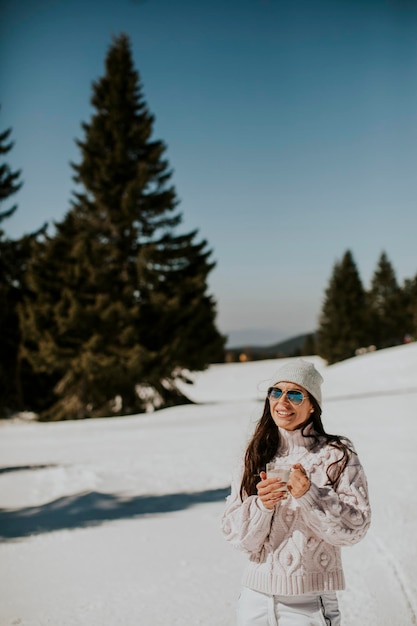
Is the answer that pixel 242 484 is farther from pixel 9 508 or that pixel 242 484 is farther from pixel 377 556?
pixel 9 508

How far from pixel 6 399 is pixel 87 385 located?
16.8 ft

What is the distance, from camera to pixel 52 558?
4.55 m

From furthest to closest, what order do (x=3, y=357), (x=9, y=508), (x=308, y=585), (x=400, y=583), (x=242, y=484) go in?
(x=3, y=357) → (x=9, y=508) → (x=400, y=583) → (x=242, y=484) → (x=308, y=585)

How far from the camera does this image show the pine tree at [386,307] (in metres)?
50.7

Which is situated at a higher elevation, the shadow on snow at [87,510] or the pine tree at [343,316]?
the pine tree at [343,316]

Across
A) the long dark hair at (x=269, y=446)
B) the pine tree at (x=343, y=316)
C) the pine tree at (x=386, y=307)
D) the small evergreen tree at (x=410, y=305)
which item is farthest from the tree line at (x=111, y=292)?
the small evergreen tree at (x=410, y=305)

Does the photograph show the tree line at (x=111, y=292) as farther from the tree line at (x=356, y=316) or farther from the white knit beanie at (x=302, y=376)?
the tree line at (x=356, y=316)

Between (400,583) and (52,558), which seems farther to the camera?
(52,558)

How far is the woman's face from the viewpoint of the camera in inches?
79.7

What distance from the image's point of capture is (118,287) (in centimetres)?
1919

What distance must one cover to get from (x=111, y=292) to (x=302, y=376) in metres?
17.3

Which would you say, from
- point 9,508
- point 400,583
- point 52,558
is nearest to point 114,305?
point 9,508

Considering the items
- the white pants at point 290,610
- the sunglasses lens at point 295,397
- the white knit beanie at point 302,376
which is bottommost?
the white pants at point 290,610

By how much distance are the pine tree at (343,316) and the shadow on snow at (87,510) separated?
4001cm
